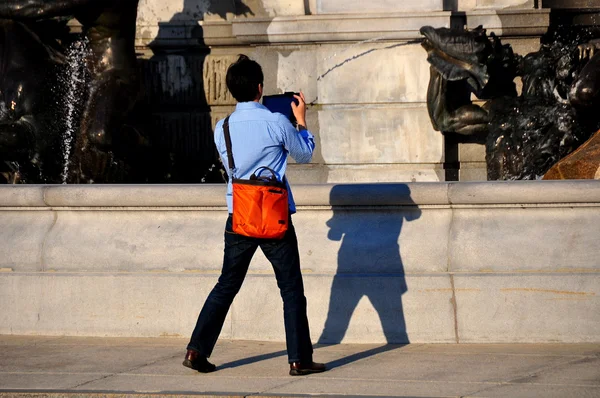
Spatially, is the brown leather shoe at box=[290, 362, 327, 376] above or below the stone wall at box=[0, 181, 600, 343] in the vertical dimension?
below

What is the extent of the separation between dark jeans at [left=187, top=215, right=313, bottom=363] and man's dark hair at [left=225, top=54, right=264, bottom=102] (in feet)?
2.20

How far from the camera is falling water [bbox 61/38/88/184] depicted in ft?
36.9

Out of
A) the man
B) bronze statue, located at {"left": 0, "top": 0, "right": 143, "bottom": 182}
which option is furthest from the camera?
bronze statue, located at {"left": 0, "top": 0, "right": 143, "bottom": 182}

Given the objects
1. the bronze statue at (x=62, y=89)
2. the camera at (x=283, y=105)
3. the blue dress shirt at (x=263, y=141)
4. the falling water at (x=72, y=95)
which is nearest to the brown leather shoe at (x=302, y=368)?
the blue dress shirt at (x=263, y=141)

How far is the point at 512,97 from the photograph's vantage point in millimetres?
10977

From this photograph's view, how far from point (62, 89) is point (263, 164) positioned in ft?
18.3

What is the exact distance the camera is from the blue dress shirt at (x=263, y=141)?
6.26 m

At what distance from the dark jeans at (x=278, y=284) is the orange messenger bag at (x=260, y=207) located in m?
0.11

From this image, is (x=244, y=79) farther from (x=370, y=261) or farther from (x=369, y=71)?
(x=369, y=71)

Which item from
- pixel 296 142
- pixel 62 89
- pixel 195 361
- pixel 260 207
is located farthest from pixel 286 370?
pixel 62 89

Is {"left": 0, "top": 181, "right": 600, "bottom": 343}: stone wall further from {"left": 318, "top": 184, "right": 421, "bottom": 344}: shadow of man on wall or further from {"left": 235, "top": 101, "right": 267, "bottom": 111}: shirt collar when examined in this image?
{"left": 235, "top": 101, "right": 267, "bottom": 111}: shirt collar

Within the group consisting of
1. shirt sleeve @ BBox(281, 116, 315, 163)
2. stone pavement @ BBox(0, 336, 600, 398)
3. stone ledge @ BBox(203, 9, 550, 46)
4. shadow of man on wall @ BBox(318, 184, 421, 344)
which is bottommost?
stone pavement @ BBox(0, 336, 600, 398)

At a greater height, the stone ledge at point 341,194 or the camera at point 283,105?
the camera at point 283,105

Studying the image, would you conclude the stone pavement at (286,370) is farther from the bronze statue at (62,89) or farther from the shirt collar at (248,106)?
the bronze statue at (62,89)
